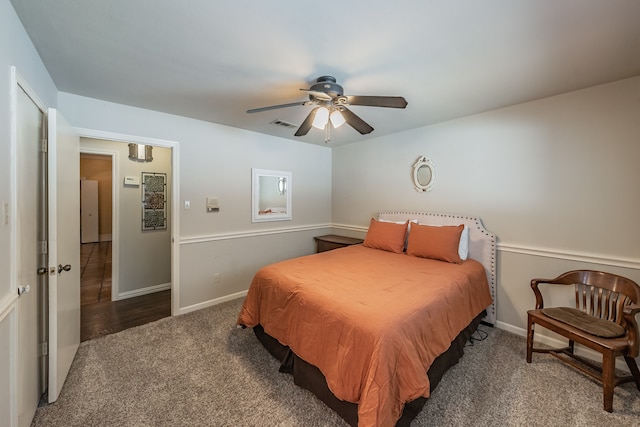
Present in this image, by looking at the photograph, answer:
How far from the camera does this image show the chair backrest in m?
1.97

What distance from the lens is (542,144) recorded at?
249cm

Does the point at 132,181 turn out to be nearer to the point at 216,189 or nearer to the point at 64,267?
the point at 216,189

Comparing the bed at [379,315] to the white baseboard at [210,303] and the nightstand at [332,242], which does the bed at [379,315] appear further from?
the white baseboard at [210,303]

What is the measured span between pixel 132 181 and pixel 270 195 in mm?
1956

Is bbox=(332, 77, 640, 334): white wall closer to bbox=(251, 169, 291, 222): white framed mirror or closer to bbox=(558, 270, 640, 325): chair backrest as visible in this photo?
bbox=(558, 270, 640, 325): chair backrest

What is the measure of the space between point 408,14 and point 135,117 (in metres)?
2.79

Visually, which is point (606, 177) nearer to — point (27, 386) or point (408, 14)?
point (408, 14)

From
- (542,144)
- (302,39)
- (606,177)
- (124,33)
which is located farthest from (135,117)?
(606,177)

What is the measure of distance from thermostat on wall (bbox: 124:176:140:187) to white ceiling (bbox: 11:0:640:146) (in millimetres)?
1422

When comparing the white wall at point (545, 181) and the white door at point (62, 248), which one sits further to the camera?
the white wall at point (545, 181)

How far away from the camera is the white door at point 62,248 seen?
1.68 metres

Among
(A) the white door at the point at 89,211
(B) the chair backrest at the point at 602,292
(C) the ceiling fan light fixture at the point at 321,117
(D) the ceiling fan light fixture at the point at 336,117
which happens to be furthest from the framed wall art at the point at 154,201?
(A) the white door at the point at 89,211

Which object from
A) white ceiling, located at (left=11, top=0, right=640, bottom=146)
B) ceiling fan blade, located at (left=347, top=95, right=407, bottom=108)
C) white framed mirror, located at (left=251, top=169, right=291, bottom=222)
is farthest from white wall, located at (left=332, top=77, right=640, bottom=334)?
white framed mirror, located at (left=251, top=169, right=291, bottom=222)

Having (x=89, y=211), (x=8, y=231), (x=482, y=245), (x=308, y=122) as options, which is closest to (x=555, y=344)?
(x=482, y=245)
